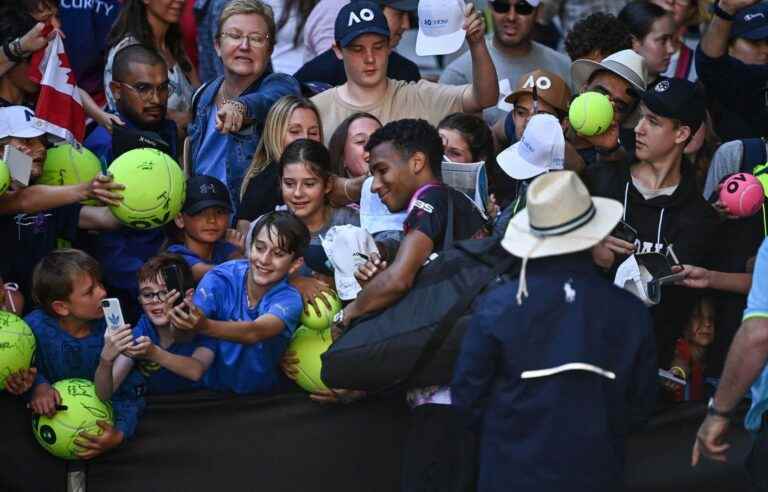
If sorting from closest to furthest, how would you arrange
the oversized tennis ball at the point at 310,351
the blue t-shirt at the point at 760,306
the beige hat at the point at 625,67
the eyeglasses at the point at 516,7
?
the blue t-shirt at the point at 760,306
the oversized tennis ball at the point at 310,351
the beige hat at the point at 625,67
the eyeglasses at the point at 516,7

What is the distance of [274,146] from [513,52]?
1.86 metres

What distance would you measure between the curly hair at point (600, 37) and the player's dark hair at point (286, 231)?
2.36 m

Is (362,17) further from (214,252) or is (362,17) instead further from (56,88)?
(56,88)

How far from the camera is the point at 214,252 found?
22.7 feet

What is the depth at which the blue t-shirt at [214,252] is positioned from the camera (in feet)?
22.1

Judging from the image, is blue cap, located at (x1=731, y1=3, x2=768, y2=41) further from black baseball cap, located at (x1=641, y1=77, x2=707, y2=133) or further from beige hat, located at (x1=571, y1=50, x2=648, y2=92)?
black baseball cap, located at (x1=641, y1=77, x2=707, y2=133)

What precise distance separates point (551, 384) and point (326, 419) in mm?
1700

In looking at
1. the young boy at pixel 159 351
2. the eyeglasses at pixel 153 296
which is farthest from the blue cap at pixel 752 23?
the eyeglasses at pixel 153 296

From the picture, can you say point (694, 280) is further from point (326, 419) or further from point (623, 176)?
point (326, 419)

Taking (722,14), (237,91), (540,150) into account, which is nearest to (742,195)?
(540,150)

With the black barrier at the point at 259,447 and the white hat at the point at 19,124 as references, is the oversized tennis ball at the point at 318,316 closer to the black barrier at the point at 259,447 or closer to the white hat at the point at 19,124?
the black barrier at the point at 259,447

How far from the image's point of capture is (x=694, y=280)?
6.27 m

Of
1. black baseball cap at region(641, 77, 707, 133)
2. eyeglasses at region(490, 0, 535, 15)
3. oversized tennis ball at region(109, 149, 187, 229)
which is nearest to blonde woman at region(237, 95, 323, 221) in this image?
oversized tennis ball at region(109, 149, 187, 229)

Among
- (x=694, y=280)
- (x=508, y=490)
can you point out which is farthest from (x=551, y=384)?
(x=694, y=280)
